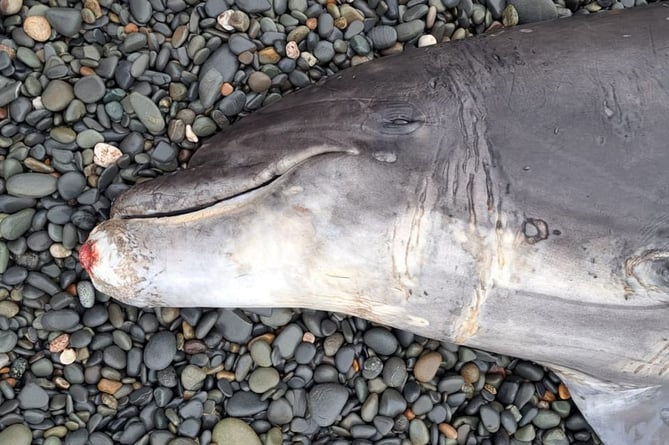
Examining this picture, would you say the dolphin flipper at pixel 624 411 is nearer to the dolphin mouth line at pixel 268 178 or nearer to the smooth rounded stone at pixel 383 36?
the dolphin mouth line at pixel 268 178

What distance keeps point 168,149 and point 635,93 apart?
2433 mm

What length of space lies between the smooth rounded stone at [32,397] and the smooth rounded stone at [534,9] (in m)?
3.54

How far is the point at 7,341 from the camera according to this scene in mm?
3857

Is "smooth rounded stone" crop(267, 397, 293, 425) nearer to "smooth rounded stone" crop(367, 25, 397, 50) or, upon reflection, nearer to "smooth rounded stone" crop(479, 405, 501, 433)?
"smooth rounded stone" crop(479, 405, 501, 433)

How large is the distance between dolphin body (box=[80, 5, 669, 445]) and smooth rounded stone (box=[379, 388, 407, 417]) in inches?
37.7

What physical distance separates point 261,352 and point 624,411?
2.04 metres

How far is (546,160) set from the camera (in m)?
2.88

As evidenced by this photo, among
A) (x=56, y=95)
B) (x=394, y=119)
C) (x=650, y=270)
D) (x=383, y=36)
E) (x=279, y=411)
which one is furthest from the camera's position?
(x=383, y=36)

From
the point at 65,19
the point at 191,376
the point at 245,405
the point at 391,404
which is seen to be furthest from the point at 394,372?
the point at 65,19

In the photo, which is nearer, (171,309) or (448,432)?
(171,309)

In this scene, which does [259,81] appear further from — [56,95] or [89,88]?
[56,95]

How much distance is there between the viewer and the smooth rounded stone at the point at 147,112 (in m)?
3.94

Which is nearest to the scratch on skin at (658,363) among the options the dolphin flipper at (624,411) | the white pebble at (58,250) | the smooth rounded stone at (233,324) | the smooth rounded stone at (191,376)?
the dolphin flipper at (624,411)

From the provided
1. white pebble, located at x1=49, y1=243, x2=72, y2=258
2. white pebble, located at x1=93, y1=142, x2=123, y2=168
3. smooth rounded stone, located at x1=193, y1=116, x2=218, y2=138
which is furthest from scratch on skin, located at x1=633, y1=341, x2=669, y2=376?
white pebble, located at x1=49, y1=243, x2=72, y2=258
